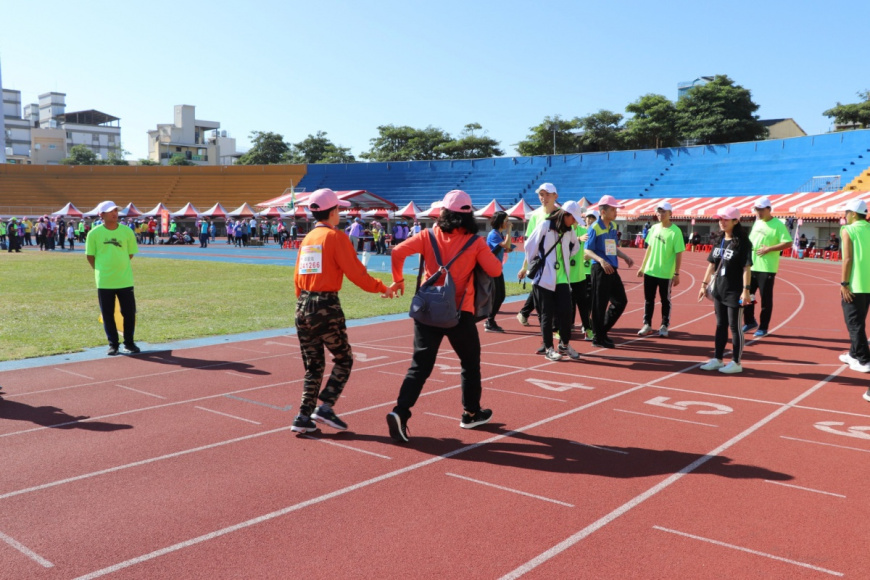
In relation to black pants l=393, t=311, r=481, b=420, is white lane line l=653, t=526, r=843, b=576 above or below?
below

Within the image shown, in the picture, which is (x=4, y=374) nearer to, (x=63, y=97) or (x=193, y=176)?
(x=193, y=176)

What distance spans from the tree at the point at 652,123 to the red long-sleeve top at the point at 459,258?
63.8 metres

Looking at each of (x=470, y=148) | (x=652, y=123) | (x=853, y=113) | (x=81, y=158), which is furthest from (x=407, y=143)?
(x=81, y=158)

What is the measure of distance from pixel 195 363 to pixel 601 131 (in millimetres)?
67788

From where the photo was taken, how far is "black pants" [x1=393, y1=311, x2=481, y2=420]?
515 centimetres

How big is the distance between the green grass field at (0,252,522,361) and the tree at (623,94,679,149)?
51631 millimetres

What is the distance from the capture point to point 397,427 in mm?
5082

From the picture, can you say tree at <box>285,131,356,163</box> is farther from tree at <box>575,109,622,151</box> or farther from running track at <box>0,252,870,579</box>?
running track at <box>0,252,870,579</box>

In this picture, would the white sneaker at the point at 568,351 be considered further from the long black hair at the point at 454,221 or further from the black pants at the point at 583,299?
the long black hair at the point at 454,221

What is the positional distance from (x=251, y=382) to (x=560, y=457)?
3634mm

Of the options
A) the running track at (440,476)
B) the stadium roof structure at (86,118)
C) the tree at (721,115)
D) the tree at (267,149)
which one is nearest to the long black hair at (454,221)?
the running track at (440,476)

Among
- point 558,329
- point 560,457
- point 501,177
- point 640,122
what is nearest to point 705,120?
point 640,122

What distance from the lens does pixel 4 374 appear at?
7445mm

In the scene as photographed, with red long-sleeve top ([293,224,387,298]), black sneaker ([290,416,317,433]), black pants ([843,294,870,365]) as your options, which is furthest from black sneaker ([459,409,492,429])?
black pants ([843,294,870,365])
